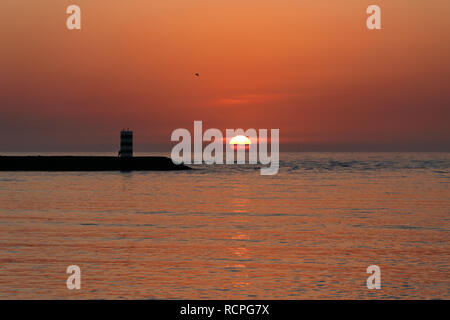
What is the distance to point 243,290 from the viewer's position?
16.0 meters

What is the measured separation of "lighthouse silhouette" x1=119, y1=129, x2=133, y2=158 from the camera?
342 ft

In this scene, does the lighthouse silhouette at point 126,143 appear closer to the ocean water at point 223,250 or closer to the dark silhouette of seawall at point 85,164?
the dark silhouette of seawall at point 85,164

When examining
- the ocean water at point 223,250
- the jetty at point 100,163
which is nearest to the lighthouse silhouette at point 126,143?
the jetty at point 100,163

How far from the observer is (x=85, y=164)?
110250mm

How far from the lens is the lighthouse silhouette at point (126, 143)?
10419cm

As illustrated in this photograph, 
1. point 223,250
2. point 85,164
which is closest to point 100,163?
point 85,164

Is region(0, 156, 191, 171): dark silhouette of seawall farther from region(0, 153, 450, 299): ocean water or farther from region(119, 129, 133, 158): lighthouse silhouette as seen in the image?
region(0, 153, 450, 299): ocean water

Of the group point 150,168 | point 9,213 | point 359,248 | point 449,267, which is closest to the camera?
point 449,267

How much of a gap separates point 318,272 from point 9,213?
23450 millimetres

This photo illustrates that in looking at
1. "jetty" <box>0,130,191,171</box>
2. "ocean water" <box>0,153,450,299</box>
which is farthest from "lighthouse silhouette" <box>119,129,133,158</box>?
"ocean water" <box>0,153,450,299</box>

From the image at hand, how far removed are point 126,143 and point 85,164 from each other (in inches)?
407
